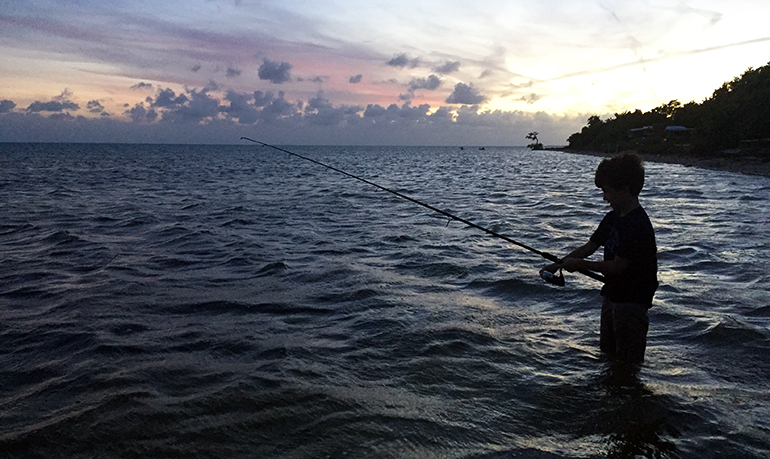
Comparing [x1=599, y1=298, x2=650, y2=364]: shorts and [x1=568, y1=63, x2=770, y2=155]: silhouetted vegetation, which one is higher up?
[x1=568, y1=63, x2=770, y2=155]: silhouetted vegetation

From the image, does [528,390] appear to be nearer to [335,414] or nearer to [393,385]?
[393,385]

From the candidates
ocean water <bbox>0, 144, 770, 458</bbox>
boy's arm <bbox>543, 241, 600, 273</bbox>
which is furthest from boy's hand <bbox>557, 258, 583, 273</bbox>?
ocean water <bbox>0, 144, 770, 458</bbox>

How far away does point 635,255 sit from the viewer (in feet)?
13.5

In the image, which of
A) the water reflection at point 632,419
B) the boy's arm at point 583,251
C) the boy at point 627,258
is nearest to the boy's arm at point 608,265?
the boy at point 627,258

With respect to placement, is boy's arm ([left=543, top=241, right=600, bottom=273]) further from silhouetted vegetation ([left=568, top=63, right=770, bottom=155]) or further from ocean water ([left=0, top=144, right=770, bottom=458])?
silhouetted vegetation ([left=568, top=63, right=770, bottom=155])

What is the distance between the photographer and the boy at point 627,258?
4.11 metres

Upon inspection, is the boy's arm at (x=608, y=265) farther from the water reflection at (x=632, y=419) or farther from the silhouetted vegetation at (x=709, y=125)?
the silhouetted vegetation at (x=709, y=125)

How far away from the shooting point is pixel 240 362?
5.01 metres

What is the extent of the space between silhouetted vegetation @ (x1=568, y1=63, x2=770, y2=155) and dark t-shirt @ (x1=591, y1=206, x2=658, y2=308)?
47.5m

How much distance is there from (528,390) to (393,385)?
4.09 feet

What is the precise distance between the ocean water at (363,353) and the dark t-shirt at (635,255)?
885 mm

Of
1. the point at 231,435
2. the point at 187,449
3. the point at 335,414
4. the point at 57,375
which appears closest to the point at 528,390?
the point at 335,414

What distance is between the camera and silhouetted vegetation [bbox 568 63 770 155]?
45.7m

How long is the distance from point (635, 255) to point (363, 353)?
2874 mm
